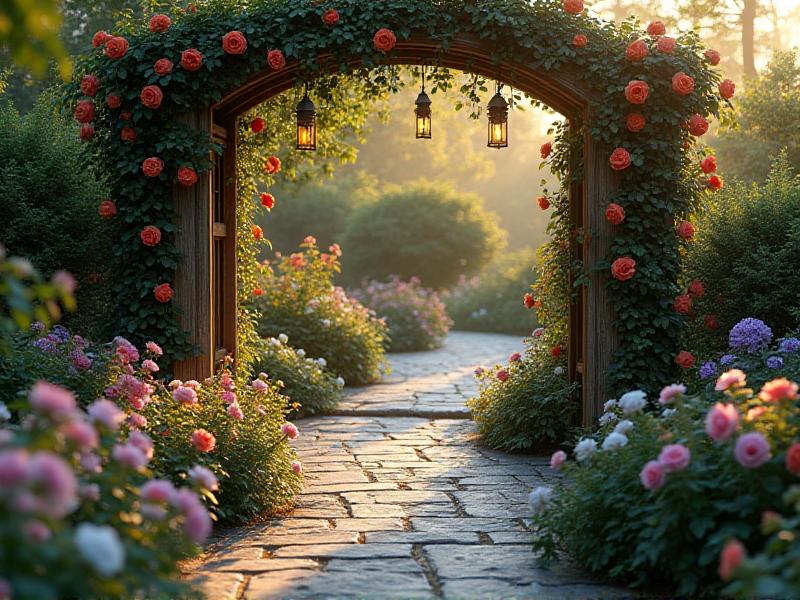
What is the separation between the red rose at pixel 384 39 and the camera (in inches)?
239

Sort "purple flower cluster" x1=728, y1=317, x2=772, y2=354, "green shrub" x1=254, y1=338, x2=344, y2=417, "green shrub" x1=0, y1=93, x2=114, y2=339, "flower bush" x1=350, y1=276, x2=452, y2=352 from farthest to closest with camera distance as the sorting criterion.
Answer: "flower bush" x1=350, y1=276, x2=452, y2=352, "green shrub" x1=254, y1=338, x2=344, y2=417, "green shrub" x1=0, y1=93, x2=114, y2=339, "purple flower cluster" x1=728, y1=317, x2=772, y2=354

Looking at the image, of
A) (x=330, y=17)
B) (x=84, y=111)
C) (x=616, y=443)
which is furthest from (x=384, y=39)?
(x=616, y=443)

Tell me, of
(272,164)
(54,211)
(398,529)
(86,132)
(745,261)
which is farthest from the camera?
(272,164)

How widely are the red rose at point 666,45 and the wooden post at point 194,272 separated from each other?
3.01m

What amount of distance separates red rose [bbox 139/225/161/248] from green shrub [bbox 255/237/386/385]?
4.52 m

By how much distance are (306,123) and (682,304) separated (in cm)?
292

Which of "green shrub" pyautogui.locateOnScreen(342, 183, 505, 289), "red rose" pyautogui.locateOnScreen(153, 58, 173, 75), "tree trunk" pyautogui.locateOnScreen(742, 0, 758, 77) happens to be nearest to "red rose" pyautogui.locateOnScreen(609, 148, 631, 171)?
"red rose" pyautogui.locateOnScreen(153, 58, 173, 75)

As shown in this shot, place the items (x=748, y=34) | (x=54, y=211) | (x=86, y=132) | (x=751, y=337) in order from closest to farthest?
1. (x=751, y=337)
2. (x=86, y=132)
3. (x=54, y=211)
4. (x=748, y=34)

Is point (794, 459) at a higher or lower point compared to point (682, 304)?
lower

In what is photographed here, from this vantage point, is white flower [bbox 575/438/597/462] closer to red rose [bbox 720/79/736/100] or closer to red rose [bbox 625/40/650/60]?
red rose [bbox 625/40/650/60]

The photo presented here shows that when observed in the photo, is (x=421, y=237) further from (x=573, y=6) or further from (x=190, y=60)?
(x=190, y=60)

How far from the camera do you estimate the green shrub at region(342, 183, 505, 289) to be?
20.8m

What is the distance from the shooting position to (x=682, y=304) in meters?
6.27

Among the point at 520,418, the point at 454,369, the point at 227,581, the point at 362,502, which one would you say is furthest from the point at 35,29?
the point at 454,369
